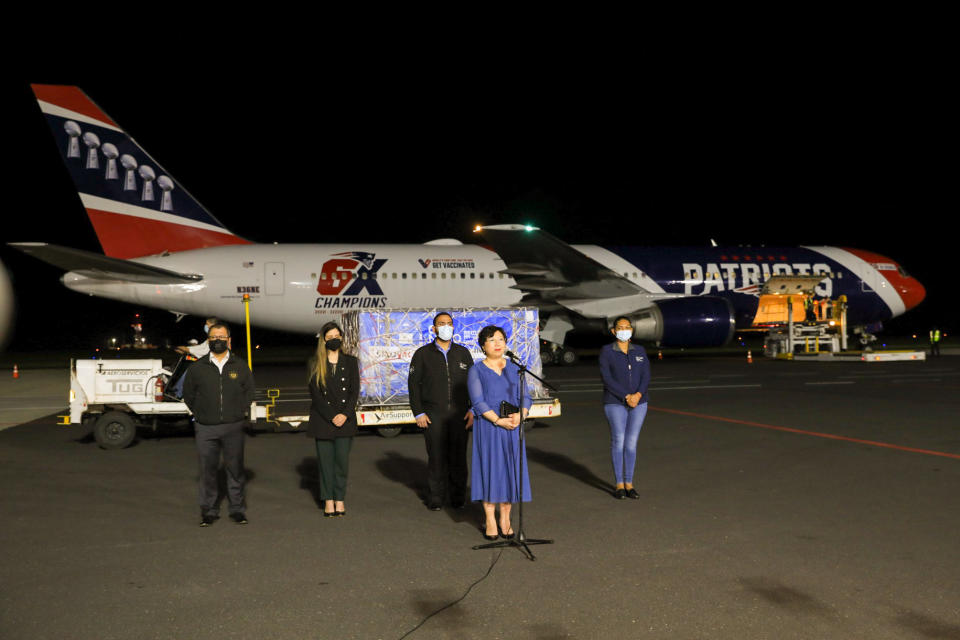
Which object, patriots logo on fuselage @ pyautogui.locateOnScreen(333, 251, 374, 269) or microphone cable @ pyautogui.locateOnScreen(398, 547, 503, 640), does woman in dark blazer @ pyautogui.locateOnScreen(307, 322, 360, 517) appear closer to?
microphone cable @ pyautogui.locateOnScreen(398, 547, 503, 640)

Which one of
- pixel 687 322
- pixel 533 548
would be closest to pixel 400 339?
pixel 533 548

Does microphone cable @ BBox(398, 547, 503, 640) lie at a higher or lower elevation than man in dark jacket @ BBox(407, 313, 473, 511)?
lower

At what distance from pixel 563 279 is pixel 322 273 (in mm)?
7480

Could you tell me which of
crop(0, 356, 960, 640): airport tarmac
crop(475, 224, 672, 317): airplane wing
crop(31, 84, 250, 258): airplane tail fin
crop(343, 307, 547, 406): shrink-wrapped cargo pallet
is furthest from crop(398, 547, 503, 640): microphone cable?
crop(31, 84, 250, 258): airplane tail fin

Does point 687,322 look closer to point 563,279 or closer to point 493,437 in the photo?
point 563,279

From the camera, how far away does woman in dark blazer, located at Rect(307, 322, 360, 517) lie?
22.8 ft

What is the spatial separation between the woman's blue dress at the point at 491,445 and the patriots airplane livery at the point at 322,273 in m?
15.2

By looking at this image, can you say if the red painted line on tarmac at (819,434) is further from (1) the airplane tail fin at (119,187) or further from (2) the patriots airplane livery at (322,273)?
(1) the airplane tail fin at (119,187)

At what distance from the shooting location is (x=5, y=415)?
14391 mm

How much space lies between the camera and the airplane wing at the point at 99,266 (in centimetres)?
1881

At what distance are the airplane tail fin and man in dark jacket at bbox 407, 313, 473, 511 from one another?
19.3 metres

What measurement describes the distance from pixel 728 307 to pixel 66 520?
1893 centimetres

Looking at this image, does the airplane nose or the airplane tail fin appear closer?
the airplane tail fin

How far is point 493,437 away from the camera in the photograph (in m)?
6.04
